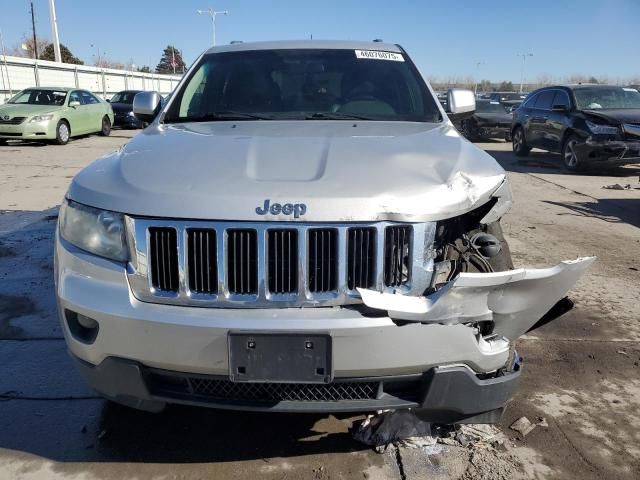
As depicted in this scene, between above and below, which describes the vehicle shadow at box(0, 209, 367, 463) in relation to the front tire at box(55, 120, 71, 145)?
above

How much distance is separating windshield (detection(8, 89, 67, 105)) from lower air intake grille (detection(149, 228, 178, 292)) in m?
15.6

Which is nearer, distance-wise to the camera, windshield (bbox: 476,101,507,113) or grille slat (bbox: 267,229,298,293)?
grille slat (bbox: 267,229,298,293)

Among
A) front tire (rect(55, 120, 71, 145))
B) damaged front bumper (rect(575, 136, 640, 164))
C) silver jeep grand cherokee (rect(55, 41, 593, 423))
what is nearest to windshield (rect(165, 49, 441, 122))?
silver jeep grand cherokee (rect(55, 41, 593, 423))

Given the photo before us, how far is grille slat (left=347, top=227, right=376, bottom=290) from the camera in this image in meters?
2.00

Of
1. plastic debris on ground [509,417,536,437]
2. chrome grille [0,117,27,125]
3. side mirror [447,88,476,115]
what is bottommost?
chrome grille [0,117,27,125]

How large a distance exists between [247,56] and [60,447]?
263 centimetres

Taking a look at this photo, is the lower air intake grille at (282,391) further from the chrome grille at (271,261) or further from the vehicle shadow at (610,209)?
the vehicle shadow at (610,209)

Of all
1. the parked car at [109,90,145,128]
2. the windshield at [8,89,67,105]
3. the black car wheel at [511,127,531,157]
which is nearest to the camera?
the black car wheel at [511,127,531,157]

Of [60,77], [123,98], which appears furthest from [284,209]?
[60,77]

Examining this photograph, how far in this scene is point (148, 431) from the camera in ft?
8.80

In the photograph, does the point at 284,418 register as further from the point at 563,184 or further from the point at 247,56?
the point at 563,184

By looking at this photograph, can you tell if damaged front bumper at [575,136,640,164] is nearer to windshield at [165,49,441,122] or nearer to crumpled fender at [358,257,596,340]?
windshield at [165,49,441,122]

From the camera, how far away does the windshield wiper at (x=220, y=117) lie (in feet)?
10.7

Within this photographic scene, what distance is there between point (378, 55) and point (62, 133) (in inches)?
551
